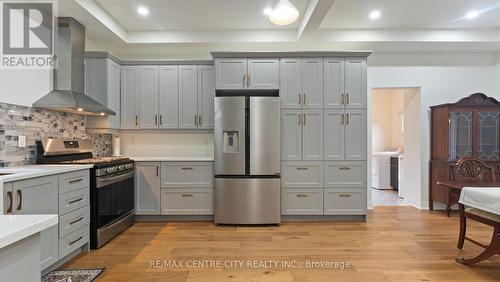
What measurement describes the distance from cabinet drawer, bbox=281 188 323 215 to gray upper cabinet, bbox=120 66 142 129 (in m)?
2.53

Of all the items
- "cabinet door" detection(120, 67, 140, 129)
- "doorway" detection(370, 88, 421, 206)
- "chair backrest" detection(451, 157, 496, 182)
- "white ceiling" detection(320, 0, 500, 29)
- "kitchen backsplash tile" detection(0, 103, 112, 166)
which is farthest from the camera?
"doorway" detection(370, 88, 421, 206)

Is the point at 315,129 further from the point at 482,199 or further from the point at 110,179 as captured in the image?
the point at 110,179

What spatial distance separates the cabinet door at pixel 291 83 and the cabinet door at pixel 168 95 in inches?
63.9

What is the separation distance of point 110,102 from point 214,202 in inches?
82.0

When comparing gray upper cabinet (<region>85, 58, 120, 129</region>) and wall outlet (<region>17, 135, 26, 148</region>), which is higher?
gray upper cabinet (<region>85, 58, 120, 129</region>)

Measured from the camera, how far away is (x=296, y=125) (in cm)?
405

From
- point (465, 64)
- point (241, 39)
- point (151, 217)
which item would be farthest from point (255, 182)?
point (465, 64)

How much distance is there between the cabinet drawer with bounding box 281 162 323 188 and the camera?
13.3 ft

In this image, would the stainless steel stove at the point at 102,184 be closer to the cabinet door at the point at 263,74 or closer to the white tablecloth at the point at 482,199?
the cabinet door at the point at 263,74

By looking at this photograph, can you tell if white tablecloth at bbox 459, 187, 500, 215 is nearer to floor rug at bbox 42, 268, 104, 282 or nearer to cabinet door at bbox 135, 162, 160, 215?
floor rug at bbox 42, 268, 104, 282

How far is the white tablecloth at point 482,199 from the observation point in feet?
7.59

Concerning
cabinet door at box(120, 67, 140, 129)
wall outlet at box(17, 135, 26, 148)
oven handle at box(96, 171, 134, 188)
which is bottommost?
oven handle at box(96, 171, 134, 188)

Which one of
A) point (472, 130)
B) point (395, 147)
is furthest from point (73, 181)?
point (395, 147)

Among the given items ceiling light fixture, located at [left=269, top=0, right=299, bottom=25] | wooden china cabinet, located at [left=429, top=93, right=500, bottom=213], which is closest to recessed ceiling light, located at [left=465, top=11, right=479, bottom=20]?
wooden china cabinet, located at [left=429, top=93, right=500, bottom=213]
